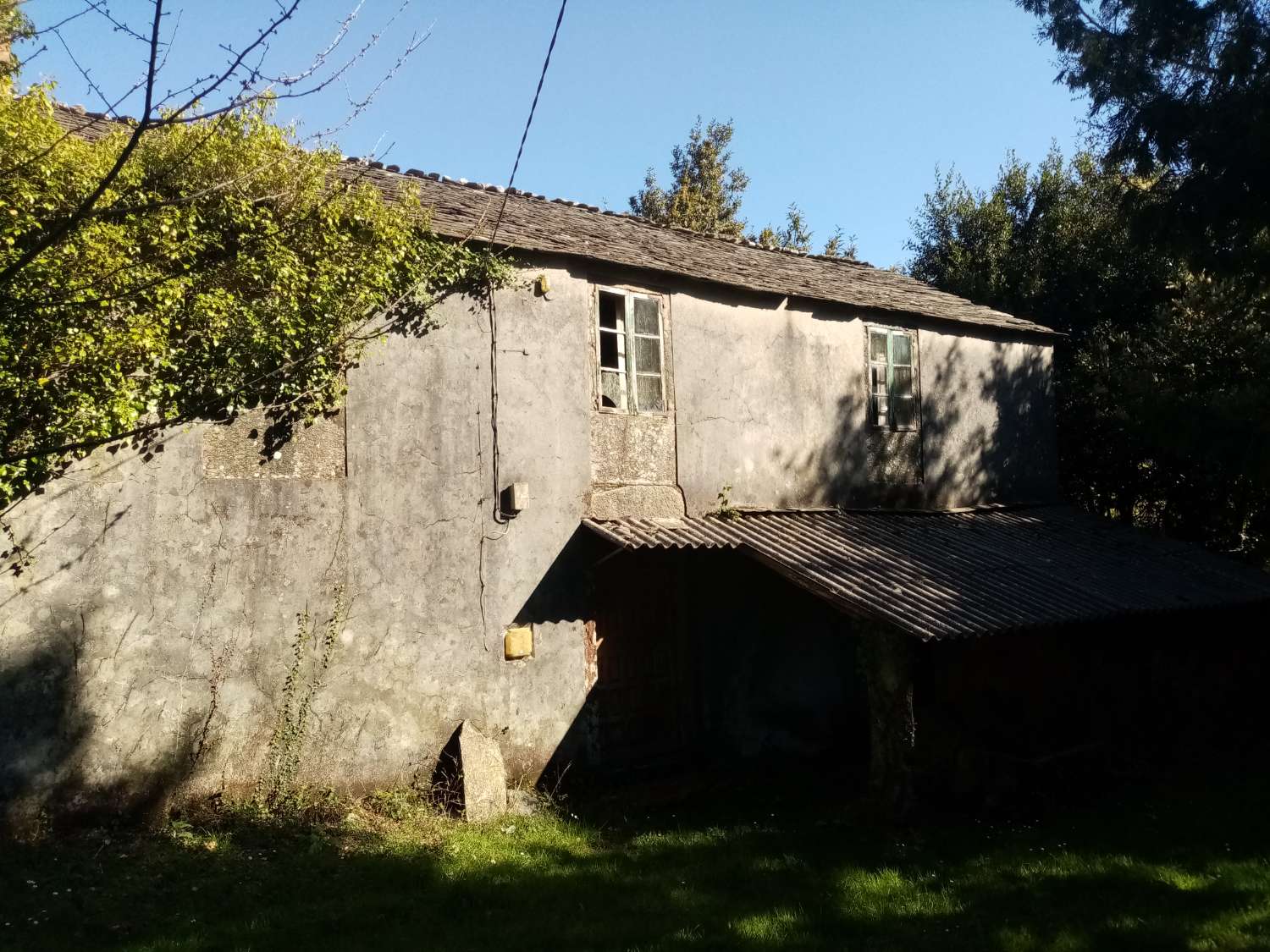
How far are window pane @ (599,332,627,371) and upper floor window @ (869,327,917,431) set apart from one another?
13.9ft

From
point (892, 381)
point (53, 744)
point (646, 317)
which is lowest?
point (53, 744)

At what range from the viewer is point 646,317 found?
496 inches

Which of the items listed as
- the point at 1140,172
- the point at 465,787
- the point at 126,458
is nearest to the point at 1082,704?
the point at 1140,172

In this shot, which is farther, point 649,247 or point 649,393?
point 649,247

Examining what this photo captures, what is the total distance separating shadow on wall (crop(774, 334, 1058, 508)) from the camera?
14.2 meters

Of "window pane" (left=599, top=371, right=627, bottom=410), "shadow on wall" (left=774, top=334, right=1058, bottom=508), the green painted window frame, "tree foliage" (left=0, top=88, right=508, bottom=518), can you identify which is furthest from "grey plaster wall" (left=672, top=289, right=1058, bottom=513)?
"tree foliage" (left=0, top=88, right=508, bottom=518)

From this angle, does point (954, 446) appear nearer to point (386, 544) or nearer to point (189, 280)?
point (386, 544)

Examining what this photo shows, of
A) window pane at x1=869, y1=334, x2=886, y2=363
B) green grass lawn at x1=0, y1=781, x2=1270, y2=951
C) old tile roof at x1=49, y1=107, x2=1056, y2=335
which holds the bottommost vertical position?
green grass lawn at x1=0, y1=781, x2=1270, y2=951

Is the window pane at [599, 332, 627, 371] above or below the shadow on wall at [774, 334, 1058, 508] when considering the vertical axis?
above

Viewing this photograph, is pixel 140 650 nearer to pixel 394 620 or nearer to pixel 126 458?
pixel 126 458

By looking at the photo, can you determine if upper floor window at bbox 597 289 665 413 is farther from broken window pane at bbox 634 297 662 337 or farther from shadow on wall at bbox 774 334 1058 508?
shadow on wall at bbox 774 334 1058 508

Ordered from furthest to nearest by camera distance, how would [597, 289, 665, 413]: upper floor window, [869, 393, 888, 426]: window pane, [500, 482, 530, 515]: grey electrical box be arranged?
[869, 393, 888, 426]: window pane → [597, 289, 665, 413]: upper floor window → [500, 482, 530, 515]: grey electrical box

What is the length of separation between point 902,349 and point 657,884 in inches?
376

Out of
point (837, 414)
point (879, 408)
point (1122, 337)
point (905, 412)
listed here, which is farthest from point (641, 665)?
point (1122, 337)
